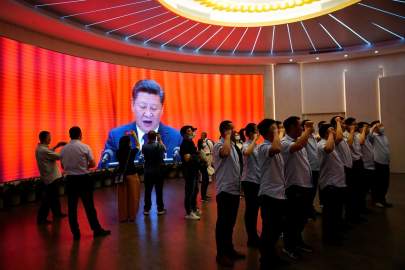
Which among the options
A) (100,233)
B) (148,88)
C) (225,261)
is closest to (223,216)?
(225,261)

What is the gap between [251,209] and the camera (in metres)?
4.02

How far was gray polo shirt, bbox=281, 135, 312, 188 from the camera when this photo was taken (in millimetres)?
3555

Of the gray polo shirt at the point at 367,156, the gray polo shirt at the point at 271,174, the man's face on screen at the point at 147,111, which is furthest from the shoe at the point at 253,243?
the man's face on screen at the point at 147,111

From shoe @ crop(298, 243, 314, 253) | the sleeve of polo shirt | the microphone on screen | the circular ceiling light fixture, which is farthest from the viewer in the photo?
the microphone on screen

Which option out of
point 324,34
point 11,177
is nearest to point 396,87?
point 324,34

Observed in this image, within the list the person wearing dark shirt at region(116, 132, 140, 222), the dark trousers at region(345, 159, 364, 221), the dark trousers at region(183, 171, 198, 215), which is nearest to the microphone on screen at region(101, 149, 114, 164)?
the person wearing dark shirt at region(116, 132, 140, 222)

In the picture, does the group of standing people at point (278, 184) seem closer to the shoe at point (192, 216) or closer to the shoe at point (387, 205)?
the shoe at point (192, 216)

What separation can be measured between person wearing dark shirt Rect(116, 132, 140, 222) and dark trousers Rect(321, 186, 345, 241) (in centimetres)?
284

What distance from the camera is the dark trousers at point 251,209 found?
395cm

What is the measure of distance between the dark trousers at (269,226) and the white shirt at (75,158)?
2.53 metres

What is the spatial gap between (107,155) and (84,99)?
1688 millimetres

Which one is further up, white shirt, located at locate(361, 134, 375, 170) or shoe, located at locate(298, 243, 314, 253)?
white shirt, located at locate(361, 134, 375, 170)

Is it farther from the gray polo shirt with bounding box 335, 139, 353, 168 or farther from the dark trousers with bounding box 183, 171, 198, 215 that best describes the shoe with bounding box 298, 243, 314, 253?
the dark trousers with bounding box 183, 171, 198, 215

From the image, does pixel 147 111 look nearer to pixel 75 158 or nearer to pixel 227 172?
pixel 75 158
